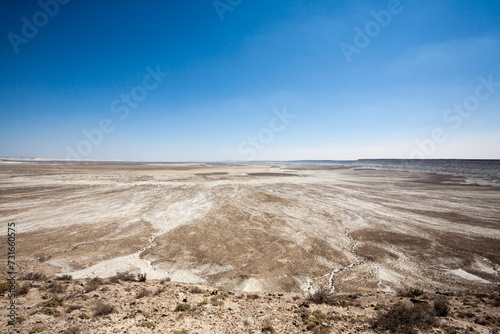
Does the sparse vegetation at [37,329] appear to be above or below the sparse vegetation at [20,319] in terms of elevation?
above

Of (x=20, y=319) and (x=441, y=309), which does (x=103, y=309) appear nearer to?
(x=20, y=319)

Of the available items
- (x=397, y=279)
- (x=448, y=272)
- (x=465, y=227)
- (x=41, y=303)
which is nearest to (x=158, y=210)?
(x=41, y=303)

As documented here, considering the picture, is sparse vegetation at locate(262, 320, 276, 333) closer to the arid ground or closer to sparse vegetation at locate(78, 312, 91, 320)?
the arid ground

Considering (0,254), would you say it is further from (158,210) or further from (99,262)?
(158,210)

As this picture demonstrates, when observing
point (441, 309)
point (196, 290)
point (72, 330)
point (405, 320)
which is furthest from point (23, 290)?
point (441, 309)

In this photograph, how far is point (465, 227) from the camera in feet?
55.0

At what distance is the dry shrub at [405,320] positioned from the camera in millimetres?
5695

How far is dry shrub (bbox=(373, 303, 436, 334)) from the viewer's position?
5695 mm

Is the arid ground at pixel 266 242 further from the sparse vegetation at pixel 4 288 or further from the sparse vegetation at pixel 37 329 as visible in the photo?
the sparse vegetation at pixel 37 329

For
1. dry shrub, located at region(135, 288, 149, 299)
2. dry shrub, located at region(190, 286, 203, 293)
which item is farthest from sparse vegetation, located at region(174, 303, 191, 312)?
dry shrub, located at region(135, 288, 149, 299)

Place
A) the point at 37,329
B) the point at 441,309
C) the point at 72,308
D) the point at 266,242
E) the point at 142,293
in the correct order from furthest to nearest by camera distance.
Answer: the point at 266,242
the point at 142,293
the point at 441,309
the point at 72,308
the point at 37,329

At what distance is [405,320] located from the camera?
5.94 metres

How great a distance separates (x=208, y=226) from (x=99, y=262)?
24.8 ft

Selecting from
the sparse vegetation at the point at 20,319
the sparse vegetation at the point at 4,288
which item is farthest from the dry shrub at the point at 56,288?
the sparse vegetation at the point at 20,319
